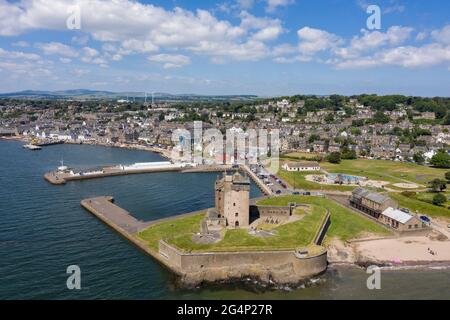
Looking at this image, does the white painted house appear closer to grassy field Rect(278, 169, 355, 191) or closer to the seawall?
grassy field Rect(278, 169, 355, 191)

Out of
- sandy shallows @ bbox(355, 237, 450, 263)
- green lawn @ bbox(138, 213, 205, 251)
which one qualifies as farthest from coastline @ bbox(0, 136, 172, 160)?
sandy shallows @ bbox(355, 237, 450, 263)

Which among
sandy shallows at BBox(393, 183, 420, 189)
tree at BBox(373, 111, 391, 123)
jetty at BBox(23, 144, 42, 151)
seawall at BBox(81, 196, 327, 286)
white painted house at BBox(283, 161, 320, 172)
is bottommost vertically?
seawall at BBox(81, 196, 327, 286)

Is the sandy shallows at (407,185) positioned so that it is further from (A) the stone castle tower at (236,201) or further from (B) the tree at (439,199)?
(A) the stone castle tower at (236,201)

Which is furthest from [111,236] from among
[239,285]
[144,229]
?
[239,285]

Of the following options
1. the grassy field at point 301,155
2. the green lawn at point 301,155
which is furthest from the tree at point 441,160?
the grassy field at point 301,155

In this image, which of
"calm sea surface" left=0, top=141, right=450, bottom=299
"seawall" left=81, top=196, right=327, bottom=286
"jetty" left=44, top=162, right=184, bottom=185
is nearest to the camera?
"calm sea surface" left=0, top=141, right=450, bottom=299

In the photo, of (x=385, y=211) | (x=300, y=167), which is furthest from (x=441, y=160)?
(x=385, y=211)
